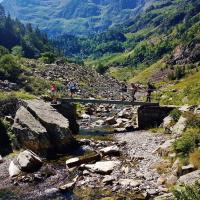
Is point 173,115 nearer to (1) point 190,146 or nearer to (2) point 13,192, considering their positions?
(1) point 190,146

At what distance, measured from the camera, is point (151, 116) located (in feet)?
239

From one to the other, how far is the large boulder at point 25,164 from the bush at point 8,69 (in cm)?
5975

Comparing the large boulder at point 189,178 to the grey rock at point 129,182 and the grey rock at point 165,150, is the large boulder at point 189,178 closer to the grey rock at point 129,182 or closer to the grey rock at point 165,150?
the grey rock at point 129,182

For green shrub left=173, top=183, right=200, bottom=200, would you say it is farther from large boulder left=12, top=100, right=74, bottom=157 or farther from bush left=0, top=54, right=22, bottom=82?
bush left=0, top=54, right=22, bottom=82

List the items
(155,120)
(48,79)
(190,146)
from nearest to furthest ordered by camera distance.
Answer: (190,146) < (155,120) < (48,79)

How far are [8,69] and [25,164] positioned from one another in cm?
6476

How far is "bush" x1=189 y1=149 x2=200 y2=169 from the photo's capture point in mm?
36125

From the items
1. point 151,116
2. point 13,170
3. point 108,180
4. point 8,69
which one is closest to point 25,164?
point 13,170

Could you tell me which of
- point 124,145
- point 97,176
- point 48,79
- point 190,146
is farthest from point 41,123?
point 48,79

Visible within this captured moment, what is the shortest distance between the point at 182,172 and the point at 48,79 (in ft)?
285

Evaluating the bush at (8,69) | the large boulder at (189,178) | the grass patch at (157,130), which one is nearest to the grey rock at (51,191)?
the large boulder at (189,178)

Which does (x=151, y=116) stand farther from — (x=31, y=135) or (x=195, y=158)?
(x=195, y=158)

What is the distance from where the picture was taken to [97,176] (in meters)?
40.6

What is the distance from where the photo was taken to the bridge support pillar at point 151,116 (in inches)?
2840
